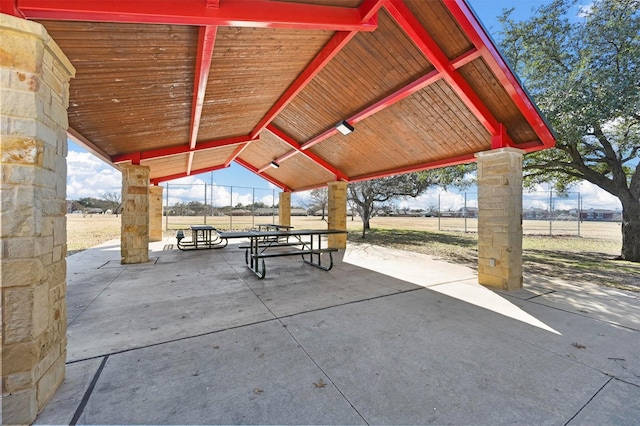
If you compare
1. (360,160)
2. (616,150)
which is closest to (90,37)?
(360,160)

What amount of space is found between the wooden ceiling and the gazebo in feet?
0.07

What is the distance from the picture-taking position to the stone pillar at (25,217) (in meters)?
1.58

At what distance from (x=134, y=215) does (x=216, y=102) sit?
3.88 m

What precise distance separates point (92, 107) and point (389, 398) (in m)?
5.50

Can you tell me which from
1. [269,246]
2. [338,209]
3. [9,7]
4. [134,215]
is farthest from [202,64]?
[338,209]

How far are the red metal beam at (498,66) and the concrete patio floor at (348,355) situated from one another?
2776mm

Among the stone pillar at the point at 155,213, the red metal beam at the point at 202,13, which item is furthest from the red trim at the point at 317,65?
the stone pillar at the point at 155,213

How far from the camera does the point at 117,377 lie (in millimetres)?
2135

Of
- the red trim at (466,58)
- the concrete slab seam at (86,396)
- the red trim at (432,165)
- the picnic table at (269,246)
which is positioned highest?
the red trim at (466,58)

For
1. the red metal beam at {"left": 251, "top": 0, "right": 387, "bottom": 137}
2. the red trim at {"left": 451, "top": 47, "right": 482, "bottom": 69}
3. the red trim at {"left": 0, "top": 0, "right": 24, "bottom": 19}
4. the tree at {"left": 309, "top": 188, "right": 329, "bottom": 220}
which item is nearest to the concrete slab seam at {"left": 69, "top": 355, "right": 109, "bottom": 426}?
the red trim at {"left": 0, "top": 0, "right": 24, "bottom": 19}

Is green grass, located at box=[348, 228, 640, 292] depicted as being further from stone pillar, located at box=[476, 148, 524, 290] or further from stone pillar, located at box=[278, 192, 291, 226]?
stone pillar, located at box=[278, 192, 291, 226]

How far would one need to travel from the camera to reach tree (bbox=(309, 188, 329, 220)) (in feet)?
72.1

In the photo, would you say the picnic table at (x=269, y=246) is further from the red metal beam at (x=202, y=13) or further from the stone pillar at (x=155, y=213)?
the red metal beam at (x=202, y=13)

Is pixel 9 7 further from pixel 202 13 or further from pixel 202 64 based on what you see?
pixel 202 64
